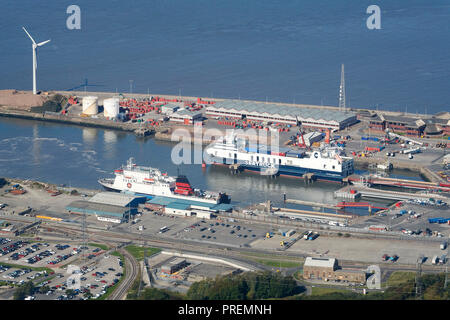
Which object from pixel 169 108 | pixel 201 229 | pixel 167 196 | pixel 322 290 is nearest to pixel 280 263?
pixel 322 290

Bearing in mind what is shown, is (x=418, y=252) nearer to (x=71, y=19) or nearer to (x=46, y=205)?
(x=46, y=205)

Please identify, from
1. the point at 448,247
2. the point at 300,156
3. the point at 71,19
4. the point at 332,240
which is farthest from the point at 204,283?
the point at 71,19

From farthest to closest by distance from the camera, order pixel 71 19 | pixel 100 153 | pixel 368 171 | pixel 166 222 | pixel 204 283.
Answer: pixel 71 19, pixel 100 153, pixel 368 171, pixel 166 222, pixel 204 283

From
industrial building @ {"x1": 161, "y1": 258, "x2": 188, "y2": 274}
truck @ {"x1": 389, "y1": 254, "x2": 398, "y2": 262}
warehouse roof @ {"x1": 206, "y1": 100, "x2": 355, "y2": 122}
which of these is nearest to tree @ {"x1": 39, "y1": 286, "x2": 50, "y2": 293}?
industrial building @ {"x1": 161, "y1": 258, "x2": 188, "y2": 274}

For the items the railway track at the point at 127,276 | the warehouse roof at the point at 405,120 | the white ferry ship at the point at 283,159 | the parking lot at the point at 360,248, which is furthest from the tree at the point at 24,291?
the warehouse roof at the point at 405,120

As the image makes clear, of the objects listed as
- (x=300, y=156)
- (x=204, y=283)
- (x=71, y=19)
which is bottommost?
(x=204, y=283)

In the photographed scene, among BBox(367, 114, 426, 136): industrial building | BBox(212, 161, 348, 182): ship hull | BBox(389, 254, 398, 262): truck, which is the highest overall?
BBox(367, 114, 426, 136): industrial building

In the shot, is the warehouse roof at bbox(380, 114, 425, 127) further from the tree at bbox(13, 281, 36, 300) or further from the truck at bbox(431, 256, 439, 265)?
the tree at bbox(13, 281, 36, 300)

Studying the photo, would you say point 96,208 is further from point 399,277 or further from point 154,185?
point 399,277
